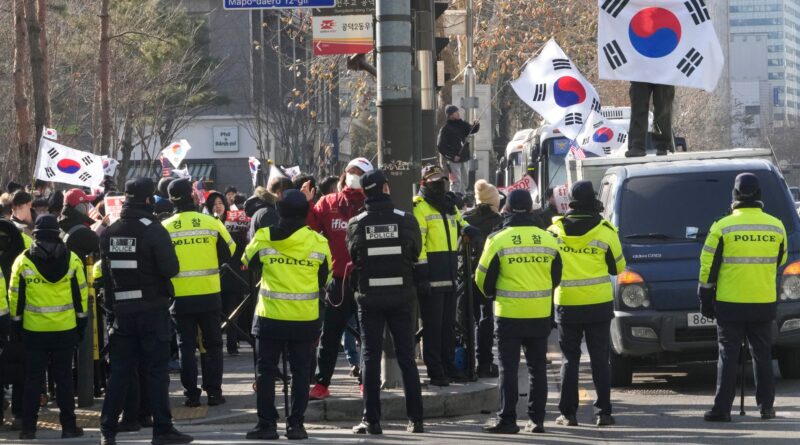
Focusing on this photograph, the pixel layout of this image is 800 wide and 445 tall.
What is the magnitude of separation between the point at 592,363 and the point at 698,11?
6.34 metres

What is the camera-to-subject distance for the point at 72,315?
10.6 meters

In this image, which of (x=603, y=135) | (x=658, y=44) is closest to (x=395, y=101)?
(x=658, y=44)

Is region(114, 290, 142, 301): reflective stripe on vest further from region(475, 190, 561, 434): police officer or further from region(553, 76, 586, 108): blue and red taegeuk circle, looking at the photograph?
region(553, 76, 586, 108): blue and red taegeuk circle

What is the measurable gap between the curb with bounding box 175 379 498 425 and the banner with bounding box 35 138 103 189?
10310mm

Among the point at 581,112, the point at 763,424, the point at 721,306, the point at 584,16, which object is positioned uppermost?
the point at 584,16

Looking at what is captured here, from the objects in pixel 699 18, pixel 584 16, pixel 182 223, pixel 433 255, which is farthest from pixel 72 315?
pixel 584 16

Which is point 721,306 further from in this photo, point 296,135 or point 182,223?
point 296,135

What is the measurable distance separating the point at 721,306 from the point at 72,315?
4.71 m

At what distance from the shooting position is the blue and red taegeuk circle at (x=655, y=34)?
1551 centimetres

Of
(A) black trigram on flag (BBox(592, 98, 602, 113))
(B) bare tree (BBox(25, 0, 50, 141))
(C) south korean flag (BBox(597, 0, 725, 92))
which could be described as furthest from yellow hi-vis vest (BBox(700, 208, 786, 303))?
(B) bare tree (BBox(25, 0, 50, 141))

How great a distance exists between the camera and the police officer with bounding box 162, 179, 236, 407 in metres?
11.4

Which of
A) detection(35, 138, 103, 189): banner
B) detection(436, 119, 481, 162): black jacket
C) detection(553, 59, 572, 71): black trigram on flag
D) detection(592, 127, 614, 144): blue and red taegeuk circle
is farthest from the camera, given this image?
detection(592, 127, 614, 144): blue and red taegeuk circle

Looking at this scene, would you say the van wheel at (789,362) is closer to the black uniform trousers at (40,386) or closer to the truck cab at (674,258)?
the truck cab at (674,258)

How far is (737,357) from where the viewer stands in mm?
10680
